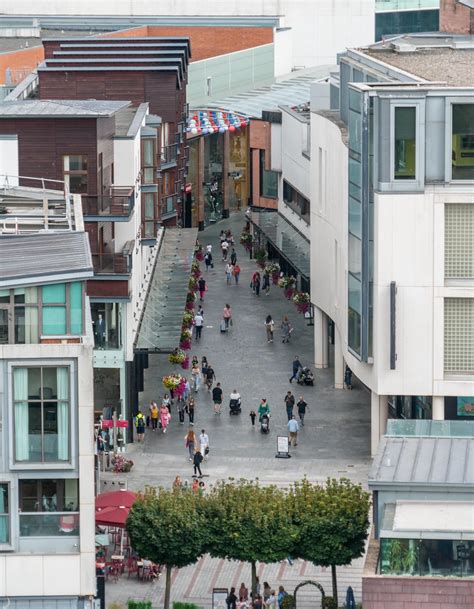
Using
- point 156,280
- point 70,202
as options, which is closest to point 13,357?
point 70,202

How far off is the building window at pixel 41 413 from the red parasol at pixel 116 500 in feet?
37.2

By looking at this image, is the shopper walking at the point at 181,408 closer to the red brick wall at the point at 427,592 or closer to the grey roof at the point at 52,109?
the grey roof at the point at 52,109

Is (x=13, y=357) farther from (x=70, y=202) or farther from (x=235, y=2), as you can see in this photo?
(x=235, y=2)

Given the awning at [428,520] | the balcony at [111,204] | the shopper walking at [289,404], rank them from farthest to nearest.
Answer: the shopper walking at [289,404]
the balcony at [111,204]
the awning at [428,520]

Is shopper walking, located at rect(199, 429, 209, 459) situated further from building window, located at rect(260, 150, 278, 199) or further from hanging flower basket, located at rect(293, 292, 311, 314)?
building window, located at rect(260, 150, 278, 199)

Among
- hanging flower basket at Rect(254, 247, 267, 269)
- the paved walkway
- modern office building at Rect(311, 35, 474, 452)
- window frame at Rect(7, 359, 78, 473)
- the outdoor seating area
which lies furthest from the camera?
hanging flower basket at Rect(254, 247, 267, 269)

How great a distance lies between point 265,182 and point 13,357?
7629cm

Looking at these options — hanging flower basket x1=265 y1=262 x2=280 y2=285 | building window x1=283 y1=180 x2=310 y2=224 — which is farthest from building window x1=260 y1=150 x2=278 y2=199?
hanging flower basket x1=265 y1=262 x2=280 y2=285

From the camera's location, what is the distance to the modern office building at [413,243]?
78750mm

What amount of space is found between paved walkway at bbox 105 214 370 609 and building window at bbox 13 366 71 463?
10.5 meters

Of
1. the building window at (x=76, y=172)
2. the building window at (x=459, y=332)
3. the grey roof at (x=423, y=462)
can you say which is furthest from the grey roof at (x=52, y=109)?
the grey roof at (x=423, y=462)

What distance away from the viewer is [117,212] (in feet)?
283

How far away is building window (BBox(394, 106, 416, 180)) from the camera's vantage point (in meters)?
78.6

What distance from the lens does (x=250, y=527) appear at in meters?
64.2
